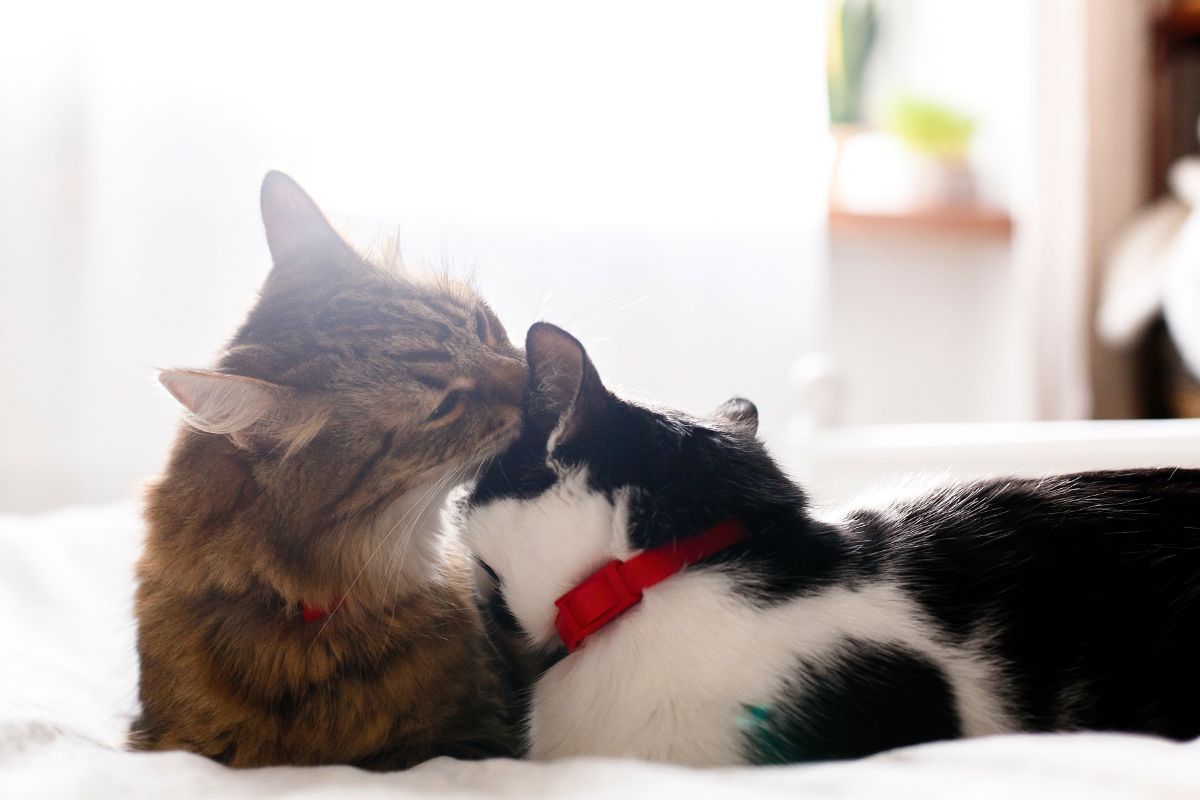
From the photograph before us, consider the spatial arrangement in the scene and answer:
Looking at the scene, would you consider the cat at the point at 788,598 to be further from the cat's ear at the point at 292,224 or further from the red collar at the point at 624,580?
the cat's ear at the point at 292,224

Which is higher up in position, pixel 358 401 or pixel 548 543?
pixel 358 401

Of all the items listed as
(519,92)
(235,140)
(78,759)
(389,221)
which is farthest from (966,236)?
(78,759)

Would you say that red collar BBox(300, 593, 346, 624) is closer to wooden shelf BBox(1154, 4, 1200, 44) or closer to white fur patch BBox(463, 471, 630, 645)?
white fur patch BBox(463, 471, 630, 645)

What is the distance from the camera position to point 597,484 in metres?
0.78

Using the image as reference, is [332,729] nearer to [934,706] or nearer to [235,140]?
[934,706]

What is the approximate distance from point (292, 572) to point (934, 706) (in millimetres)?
531

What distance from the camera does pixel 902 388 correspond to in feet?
9.81

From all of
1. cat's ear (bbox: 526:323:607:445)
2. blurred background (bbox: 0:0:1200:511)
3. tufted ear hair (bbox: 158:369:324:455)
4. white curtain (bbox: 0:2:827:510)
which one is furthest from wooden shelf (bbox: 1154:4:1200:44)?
tufted ear hair (bbox: 158:369:324:455)

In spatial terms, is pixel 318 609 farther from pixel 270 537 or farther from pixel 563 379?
pixel 563 379

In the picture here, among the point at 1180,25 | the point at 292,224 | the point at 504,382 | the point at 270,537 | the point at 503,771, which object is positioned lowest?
the point at 503,771

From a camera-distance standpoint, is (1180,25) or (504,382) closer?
(504,382)

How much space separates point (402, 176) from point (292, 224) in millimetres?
1318

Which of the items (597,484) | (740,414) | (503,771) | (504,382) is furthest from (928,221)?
(503,771)

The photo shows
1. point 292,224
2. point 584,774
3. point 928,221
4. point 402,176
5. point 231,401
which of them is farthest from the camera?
point 928,221
